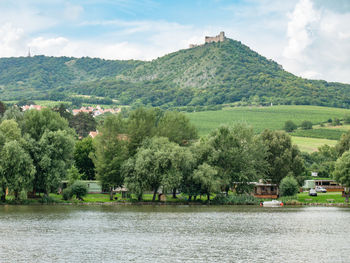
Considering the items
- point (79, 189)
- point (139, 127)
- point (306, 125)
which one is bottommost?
point (79, 189)

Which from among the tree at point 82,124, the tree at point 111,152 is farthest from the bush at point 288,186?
the tree at point 82,124

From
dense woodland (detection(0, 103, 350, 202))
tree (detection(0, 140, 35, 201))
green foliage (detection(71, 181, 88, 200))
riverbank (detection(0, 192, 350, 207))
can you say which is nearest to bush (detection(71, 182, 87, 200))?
green foliage (detection(71, 181, 88, 200))

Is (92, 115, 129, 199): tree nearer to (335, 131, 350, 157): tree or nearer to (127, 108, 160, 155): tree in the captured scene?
(127, 108, 160, 155): tree

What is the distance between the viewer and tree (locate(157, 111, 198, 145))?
311 ft

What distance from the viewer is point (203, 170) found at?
274ft

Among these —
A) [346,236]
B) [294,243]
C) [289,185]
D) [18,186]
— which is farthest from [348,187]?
[18,186]

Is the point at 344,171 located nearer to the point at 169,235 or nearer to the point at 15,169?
the point at 169,235

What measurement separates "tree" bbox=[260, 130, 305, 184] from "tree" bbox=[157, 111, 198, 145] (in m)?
13.5

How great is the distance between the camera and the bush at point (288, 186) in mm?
91062

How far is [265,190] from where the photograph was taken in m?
102

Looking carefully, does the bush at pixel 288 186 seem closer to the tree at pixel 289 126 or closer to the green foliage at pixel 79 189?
the green foliage at pixel 79 189

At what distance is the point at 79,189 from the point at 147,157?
476 inches

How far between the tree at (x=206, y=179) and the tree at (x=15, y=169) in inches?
953

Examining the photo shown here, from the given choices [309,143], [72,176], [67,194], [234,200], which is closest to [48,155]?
[72,176]
